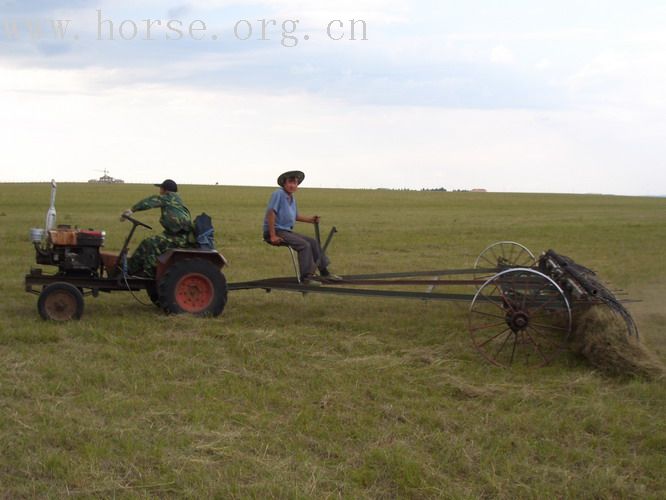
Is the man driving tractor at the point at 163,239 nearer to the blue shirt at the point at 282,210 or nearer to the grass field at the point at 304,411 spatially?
the grass field at the point at 304,411

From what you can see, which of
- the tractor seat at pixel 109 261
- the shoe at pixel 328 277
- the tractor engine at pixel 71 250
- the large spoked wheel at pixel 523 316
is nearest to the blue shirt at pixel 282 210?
the shoe at pixel 328 277

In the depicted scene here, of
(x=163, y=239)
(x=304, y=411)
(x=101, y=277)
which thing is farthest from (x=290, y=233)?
(x=304, y=411)

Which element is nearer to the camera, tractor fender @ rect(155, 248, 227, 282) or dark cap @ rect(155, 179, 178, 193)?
tractor fender @ rect(155, 248, 227, 282)

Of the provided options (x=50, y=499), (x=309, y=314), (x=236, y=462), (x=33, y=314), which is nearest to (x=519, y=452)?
(x=236, y=462)

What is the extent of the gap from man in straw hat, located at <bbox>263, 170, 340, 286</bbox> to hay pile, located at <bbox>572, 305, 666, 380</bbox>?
3043 mm

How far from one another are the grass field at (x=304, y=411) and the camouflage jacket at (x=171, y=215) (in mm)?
1101

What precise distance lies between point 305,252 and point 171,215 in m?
1.65

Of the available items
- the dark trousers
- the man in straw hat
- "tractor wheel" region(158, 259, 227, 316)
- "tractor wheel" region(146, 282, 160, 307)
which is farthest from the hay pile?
"tractor wheel" region(146, 282, 160, 307)

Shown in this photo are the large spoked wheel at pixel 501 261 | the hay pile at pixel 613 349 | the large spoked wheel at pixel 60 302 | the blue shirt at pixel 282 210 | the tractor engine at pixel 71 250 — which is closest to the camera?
the hay pile at pixel 613 349

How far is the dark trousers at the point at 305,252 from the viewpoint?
8766mm

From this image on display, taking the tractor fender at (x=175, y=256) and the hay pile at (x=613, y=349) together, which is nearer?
the hay pile at (x=613, y=349)

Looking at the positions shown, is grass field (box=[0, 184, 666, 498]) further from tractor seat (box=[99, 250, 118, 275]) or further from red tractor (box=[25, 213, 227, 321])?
tractor seat (box=[99, 250, 118, 275])

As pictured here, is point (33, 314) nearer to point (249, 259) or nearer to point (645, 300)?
point (249, 259)

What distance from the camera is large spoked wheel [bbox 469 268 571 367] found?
7031mm
